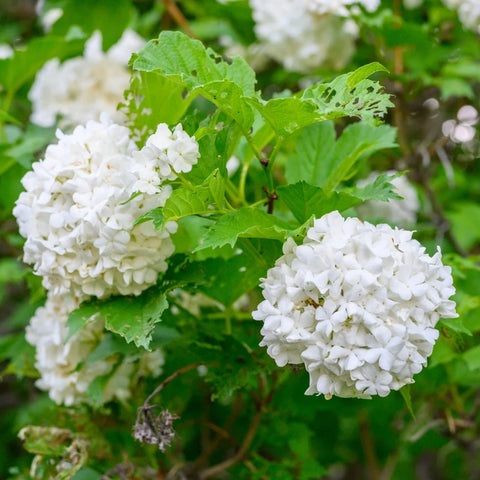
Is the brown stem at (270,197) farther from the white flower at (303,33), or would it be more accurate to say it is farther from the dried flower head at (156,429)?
the white flower at (303,33)

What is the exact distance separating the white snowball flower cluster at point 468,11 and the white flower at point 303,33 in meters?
0.33

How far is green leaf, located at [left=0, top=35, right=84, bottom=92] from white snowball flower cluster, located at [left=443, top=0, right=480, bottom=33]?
1.17 m

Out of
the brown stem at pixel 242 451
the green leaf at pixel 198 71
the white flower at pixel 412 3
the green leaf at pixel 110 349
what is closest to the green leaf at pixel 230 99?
the green leaf at pixel 198 71

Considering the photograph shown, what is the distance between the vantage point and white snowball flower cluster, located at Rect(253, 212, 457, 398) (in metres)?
1.02

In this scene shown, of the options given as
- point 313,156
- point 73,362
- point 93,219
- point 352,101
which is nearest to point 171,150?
point 93,219

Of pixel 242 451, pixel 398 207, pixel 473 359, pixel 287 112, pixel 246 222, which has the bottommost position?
pixel 398 207

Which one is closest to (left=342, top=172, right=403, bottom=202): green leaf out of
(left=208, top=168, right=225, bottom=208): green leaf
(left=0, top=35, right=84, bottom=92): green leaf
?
(left=208, top=168, right=225, bottom=208): green leaf

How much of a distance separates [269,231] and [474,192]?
5.90ft

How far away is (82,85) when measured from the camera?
2.32 m

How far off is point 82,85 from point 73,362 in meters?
1.16

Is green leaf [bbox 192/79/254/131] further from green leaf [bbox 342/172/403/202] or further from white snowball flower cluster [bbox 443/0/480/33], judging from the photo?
white snowball flower cluster [bbox 443/0/480/33]

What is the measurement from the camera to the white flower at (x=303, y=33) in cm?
204

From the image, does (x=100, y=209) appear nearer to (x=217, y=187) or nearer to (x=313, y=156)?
(x=217, y=187)

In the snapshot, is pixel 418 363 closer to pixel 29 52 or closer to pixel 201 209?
pixel 201 209
